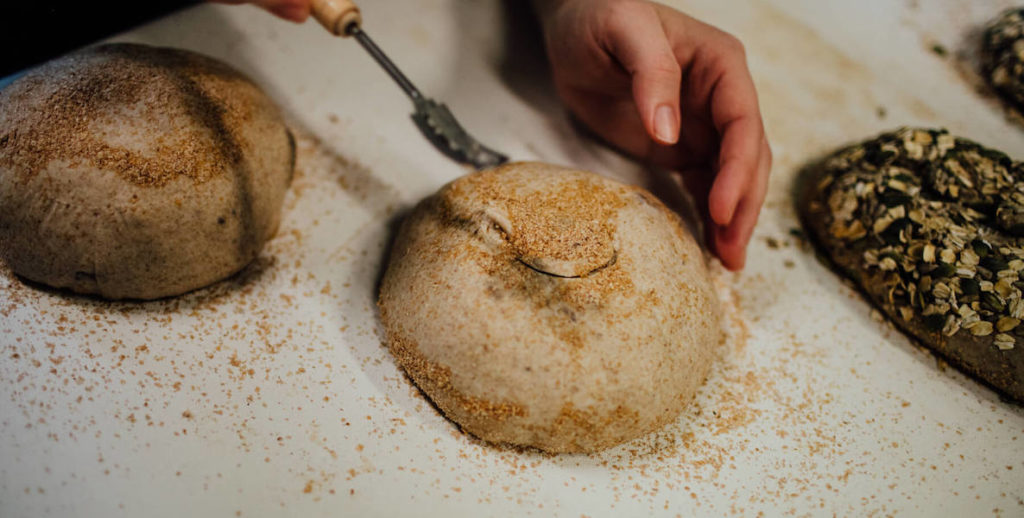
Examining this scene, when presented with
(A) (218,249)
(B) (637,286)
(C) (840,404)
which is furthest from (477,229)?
(C) (840,404)

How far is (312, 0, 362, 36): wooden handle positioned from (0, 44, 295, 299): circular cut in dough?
0.84 ft

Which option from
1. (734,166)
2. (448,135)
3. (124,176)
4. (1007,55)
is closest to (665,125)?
(734,166)

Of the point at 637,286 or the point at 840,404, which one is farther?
the point at 840,404

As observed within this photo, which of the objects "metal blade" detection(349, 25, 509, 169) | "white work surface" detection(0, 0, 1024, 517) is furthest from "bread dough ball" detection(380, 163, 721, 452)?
"metal blade" detection(349, 25, 509, 169)

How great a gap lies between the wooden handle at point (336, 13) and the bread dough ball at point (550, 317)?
413 mm

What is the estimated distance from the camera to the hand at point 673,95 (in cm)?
118

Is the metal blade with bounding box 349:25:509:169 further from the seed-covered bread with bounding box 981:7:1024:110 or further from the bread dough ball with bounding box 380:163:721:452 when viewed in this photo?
the seed-covered bread with bounding box 981:7:1024:110

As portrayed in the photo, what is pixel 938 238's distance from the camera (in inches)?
48.9

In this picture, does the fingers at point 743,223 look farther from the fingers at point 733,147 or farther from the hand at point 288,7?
the hand at point 288,7

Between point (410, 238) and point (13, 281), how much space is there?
2.33ft

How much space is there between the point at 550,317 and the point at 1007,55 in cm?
190

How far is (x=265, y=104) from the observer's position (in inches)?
50.6

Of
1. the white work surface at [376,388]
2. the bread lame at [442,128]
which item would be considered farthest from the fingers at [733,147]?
the bread lame at [442,128]

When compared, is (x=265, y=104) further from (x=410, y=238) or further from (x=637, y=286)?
(x=637, y=286)
